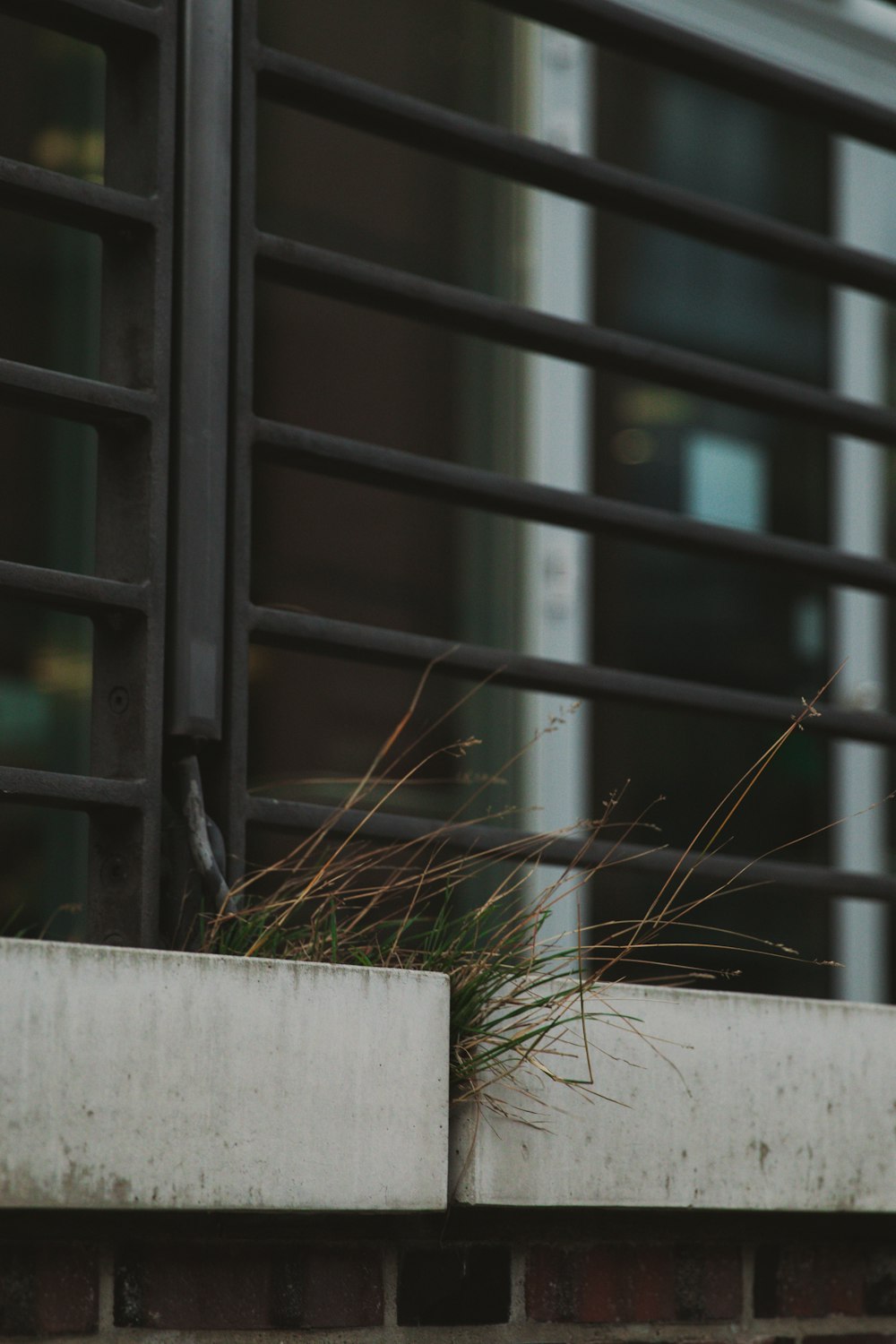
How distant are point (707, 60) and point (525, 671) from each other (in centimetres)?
71

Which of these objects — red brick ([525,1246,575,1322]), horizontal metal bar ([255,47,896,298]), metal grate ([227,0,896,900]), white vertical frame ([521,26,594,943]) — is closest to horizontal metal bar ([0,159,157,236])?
metal grate ([227,0,896,900])

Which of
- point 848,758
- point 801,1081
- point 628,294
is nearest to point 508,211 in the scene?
point 628,294

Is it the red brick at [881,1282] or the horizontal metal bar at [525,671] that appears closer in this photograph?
the horizontal metal bar at [525,671]

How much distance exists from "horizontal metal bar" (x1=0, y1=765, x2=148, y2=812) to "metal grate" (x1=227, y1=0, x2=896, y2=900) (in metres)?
0.10

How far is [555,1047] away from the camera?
4.94 feet

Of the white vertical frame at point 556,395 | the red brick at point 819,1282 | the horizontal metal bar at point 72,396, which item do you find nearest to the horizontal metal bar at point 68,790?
the horizontal metal bar at point 72,396

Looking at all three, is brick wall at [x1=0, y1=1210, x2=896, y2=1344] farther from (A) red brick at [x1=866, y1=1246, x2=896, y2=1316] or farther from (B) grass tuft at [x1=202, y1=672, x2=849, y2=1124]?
(B) grass tuft at [x1=202, y1=672, x2=849, y2=1124]

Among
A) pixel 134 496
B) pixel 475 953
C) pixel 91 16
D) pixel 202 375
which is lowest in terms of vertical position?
pixel 475 953

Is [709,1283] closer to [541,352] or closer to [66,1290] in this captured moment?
[66,1290]

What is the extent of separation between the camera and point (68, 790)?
1363 mm

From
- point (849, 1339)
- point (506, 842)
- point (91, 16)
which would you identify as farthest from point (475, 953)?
point (91, 16)

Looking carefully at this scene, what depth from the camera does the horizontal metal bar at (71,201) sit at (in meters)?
1.41

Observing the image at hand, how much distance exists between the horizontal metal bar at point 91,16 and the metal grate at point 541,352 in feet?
0.33

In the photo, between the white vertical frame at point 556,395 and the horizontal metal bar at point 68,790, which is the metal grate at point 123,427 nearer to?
the horizontal metal bar at point 68,790
